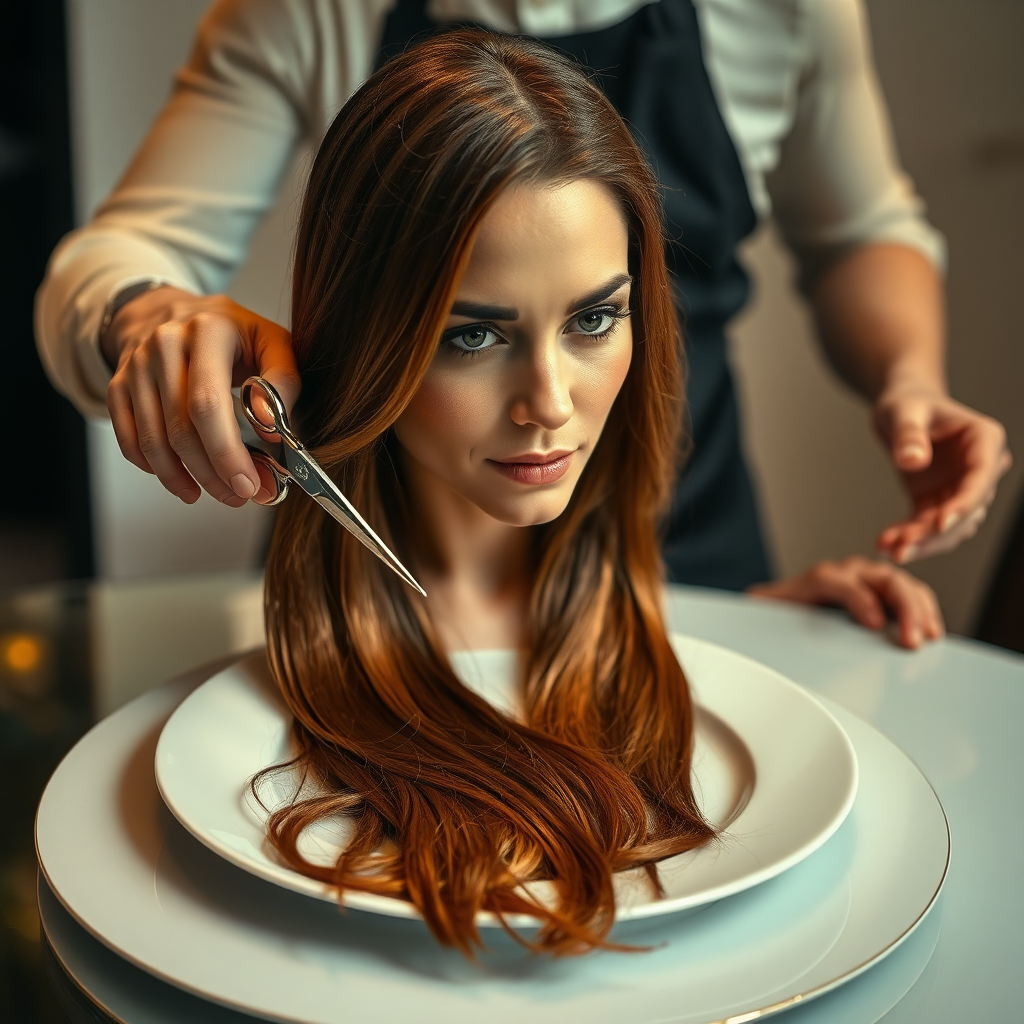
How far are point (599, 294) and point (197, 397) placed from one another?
0.19m

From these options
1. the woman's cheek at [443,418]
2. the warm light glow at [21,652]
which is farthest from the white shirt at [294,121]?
the woman's cheek at [443,418]

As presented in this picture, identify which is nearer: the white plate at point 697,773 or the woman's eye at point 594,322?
the white plate at point 697,773

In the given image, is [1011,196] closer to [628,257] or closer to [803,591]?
[803,591]

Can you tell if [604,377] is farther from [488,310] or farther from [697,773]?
[697,773]

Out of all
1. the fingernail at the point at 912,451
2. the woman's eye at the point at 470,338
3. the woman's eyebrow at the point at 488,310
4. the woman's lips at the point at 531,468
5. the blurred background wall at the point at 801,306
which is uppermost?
the woman's eyebrow at the point at 488,310

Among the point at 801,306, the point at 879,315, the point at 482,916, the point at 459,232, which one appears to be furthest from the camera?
the point at 801,306

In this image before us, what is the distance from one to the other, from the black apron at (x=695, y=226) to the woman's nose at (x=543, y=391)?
13.7 inches

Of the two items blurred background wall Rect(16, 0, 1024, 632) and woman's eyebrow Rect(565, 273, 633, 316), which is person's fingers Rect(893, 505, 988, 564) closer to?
woman's eyebrow Rect(565, 273, 633, 316)

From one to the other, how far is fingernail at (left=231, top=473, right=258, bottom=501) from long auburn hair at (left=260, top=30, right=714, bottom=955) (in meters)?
0.06

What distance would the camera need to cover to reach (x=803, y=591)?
0.90 metres

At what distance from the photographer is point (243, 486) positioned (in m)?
0.54

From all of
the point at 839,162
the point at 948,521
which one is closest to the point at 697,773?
the point at 948,521

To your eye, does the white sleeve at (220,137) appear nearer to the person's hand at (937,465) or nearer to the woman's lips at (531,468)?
the woman's lips at (531,468)

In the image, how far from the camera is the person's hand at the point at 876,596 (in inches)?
32.0
